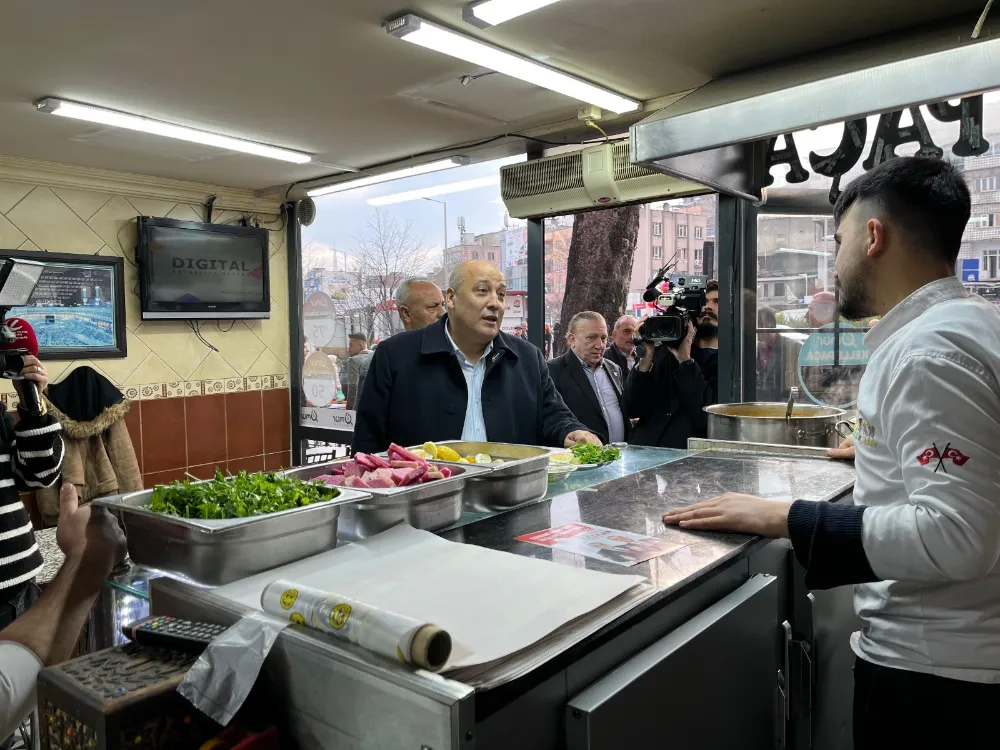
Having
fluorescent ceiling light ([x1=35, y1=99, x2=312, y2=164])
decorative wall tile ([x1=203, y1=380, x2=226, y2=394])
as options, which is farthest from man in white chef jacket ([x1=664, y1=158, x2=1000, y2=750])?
decorative wall tile ([x1=203, y1=380, x2=226, y2=394])

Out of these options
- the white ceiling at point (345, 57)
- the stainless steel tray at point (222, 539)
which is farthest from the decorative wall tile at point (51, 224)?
the stainless steel tray at point (222, 539)

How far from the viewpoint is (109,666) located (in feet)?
3.34

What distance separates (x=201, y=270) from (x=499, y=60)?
339cm

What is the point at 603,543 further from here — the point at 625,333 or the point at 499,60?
the point at 625,333

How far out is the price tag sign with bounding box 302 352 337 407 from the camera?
6180mm

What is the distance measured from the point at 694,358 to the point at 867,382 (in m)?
2.73

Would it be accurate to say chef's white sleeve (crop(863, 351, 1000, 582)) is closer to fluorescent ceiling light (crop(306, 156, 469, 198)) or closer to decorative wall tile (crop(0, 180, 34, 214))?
fluorescent ceiling light (crop(306, 156, 469, 198))

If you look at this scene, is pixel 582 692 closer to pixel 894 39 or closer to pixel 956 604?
pixel 956 604

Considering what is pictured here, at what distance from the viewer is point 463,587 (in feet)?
3.96

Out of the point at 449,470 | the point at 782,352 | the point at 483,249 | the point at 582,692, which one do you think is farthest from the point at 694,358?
the point at 582,692

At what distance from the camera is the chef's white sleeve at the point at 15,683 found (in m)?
1.21

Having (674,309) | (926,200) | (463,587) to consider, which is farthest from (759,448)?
(463,587)

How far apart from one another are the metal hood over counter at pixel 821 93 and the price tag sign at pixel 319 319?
4.00 meters

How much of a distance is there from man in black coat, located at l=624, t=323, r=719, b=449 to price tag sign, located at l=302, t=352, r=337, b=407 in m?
3.16
